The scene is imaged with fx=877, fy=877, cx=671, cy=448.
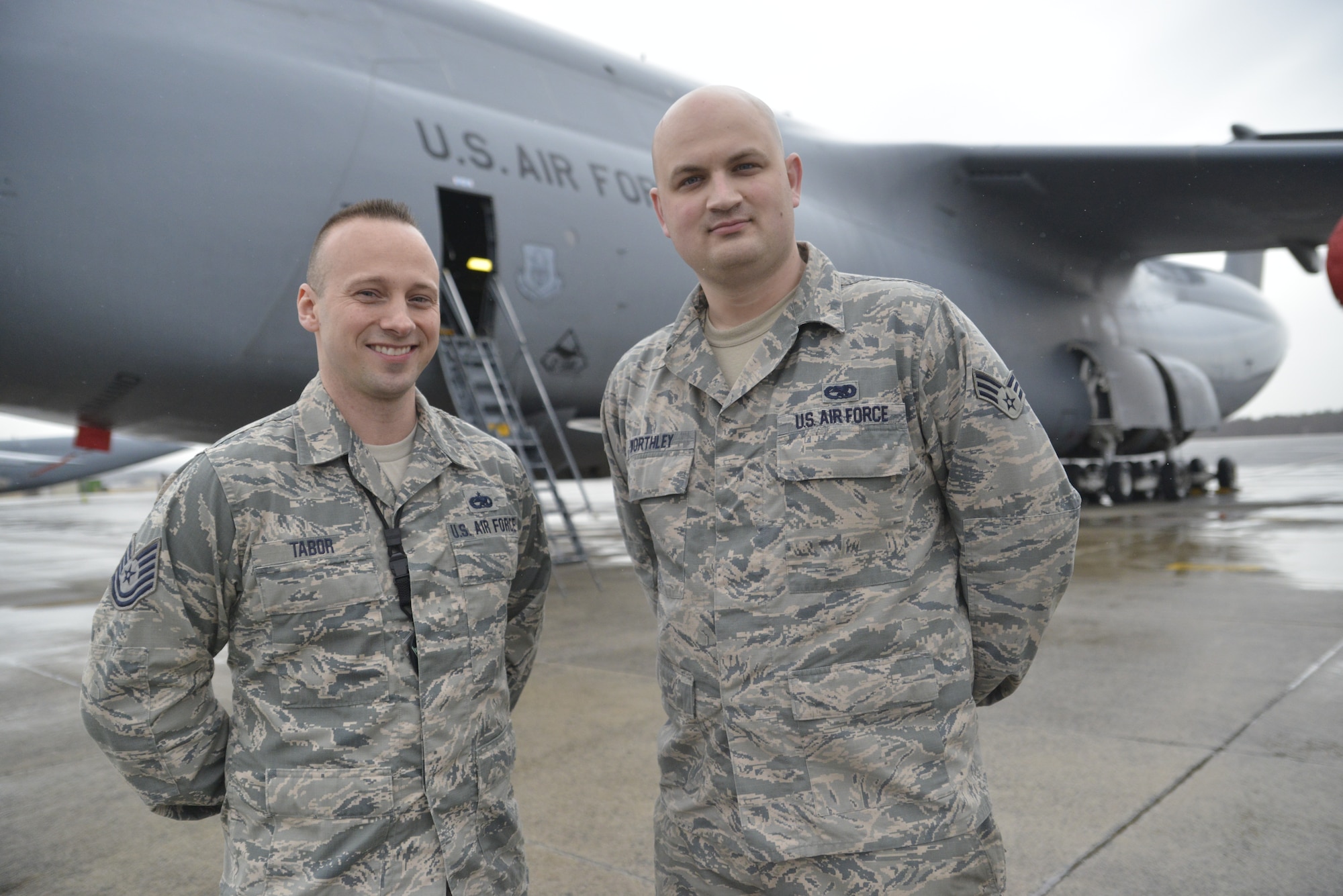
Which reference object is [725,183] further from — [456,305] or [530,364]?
[530,364]

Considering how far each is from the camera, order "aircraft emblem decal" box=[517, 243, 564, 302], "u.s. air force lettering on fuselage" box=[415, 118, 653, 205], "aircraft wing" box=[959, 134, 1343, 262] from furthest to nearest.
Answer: "aircraft wing" box=[959, 134, 1343, 262] → "aircraft emblem decal" box=[517, 243, 564, 302] → "u.s. air force lettering on fuselage" box=[415, 118, 653, 205]

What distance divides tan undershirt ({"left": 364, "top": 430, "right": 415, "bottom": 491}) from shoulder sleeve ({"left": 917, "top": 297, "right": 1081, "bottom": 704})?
92 centimetres

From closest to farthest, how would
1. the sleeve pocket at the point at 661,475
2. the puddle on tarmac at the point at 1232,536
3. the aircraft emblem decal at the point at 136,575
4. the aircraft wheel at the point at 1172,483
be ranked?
the aircraft emblem decal at the point at 136,575
the sleeve pocket at the point at 661,475
the puddle on tarmac at the point at 1232,536
the aircraft wheel at the point at 1172,483

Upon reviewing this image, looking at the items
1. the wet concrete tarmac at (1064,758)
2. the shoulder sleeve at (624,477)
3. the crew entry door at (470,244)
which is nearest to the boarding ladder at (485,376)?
the crew entry door at (470,244)

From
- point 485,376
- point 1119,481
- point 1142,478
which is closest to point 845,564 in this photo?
point 485,376

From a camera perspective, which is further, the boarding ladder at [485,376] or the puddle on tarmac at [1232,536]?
the puddle on tarmac at [1232,536]

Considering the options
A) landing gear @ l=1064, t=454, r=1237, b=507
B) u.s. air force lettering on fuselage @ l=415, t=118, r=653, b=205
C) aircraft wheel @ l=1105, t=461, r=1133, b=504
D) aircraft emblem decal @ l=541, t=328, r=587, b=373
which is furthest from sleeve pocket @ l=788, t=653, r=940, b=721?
aircraft wheel @ l=1105, t=461, r=1133, b=504

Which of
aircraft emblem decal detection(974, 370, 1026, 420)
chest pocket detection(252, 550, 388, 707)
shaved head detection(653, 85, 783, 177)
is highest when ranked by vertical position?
shaved head detection(653, 85, 783, 177)

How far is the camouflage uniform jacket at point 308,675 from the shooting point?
1.36 metres

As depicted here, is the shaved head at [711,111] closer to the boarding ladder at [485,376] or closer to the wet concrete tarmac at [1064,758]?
the wet concrete tarmac at [1064,758]

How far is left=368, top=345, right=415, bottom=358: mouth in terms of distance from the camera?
1468 mm

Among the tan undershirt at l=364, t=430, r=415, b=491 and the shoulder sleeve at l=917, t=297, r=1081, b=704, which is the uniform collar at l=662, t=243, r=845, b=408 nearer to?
the shoulder sleeve at l=917, t=297, r=1081, b=704

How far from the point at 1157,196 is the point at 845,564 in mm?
9824

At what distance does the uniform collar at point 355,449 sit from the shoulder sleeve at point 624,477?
0.36 m
